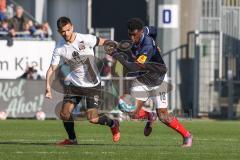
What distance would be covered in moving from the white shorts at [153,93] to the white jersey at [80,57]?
0.68m

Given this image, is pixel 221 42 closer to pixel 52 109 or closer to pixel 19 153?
pixel 52 109

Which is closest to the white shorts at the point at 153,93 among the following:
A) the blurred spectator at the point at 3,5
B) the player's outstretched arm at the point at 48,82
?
the player's outstretched arm at the point at 48,82

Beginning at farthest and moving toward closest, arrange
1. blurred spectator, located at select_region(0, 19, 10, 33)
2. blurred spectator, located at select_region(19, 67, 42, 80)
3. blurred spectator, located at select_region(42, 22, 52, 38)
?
blurred spectator, located at select_region(42, 22, 52, 38) → blurred spectator, located at select_region(0, 19, 10, 33) → blurred spectator, located at select_region(19, 67, 42, 80)

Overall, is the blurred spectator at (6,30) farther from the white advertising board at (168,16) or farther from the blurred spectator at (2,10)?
the white advertising board at (168,16)

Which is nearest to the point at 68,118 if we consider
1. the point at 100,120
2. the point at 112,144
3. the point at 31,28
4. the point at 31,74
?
the point at 100,120

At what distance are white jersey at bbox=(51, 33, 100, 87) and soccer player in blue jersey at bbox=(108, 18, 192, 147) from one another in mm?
443

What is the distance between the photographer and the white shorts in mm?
16703

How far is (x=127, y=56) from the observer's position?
56.5 ft

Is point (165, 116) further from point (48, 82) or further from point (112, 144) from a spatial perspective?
point (48, 82)

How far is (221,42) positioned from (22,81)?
713 centimetres

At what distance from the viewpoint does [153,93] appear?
1680 centimetres

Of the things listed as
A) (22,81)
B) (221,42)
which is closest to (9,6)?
(22,81)

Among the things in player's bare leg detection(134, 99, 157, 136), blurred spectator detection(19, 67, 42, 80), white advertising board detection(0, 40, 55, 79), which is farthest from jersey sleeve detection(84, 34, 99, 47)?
white advertising board detection(0, 40, 55, 79)

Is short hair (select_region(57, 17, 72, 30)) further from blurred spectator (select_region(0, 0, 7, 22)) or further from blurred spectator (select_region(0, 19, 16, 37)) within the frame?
blurred spectator (select_region(0, 0, 7, 22))
